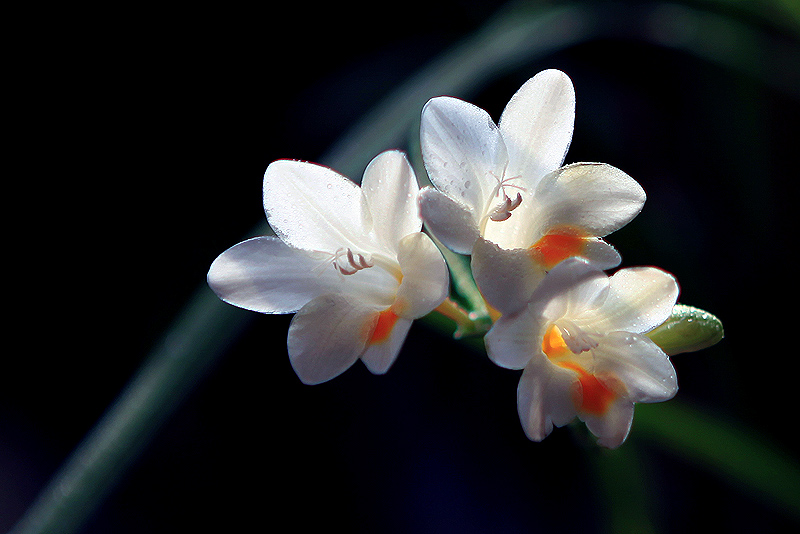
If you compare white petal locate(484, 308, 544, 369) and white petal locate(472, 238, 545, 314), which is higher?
white petal locate(472, 238, 545, 314)

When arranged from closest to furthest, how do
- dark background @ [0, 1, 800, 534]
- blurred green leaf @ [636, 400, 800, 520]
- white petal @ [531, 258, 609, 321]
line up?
white petal @ [531, 258, 609, 321] < blurred green leaf @ [636, 400, 800, 520] < dark background @ [0, 1, 800, 534]

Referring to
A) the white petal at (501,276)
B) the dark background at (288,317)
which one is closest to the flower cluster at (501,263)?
the white petal at (501,276)

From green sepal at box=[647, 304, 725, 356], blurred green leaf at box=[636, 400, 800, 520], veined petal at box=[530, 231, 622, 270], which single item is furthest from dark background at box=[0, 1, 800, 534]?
veined petal at box=[530, 231, 622, 270]

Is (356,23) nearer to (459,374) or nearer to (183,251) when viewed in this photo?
(183,251)

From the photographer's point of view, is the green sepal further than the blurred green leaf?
No

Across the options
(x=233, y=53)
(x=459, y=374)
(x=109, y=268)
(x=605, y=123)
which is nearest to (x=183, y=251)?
(x=109, y=268)

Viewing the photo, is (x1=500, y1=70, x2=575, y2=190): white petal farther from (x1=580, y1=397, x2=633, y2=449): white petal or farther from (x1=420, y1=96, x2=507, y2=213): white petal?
(x1=580, y1=397, x2=633, y2=449): white petal

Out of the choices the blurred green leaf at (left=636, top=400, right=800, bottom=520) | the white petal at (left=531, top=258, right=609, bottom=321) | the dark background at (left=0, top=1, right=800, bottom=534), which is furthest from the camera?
the dark background at (left=0, top=1, right=800, bottom=534)

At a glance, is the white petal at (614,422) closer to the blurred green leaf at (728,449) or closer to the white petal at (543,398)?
the white petal at (543,398)
